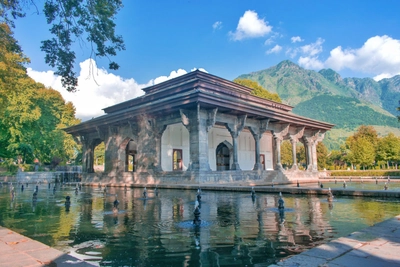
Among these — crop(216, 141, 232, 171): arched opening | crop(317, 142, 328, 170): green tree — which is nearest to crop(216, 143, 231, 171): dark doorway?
crop(216, 141, 232, 171): arched opening

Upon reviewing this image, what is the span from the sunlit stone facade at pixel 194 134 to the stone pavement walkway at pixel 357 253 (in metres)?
14.7

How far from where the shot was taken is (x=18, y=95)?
33688 mm

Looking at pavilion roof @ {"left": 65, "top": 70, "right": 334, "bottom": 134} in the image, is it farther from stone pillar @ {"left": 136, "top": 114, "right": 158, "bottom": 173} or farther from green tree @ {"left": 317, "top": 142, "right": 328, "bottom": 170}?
green tree @ {"left": 317, "top": 142, "right": 328, "bottom": 170}

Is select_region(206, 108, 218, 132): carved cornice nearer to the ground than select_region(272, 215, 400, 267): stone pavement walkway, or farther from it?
farther from it

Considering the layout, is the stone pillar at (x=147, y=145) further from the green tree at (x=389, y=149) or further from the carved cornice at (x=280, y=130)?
the green tree at (x=389, y=149)

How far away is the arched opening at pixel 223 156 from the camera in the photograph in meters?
29.3

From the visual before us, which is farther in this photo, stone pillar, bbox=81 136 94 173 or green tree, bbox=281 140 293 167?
green tree, bbox=281 140 293 167

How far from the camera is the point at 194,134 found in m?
20.0

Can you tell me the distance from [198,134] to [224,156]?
11.3 m

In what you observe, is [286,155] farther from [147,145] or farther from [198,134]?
[198,134]

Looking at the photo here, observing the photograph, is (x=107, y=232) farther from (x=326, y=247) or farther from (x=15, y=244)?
(x=326, y=247)

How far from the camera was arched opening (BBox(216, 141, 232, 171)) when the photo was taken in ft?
96.3

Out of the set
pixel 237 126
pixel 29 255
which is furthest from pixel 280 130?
pixel 29 255

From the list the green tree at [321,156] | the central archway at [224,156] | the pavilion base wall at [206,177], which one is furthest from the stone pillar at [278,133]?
the green tree at [321,156]
